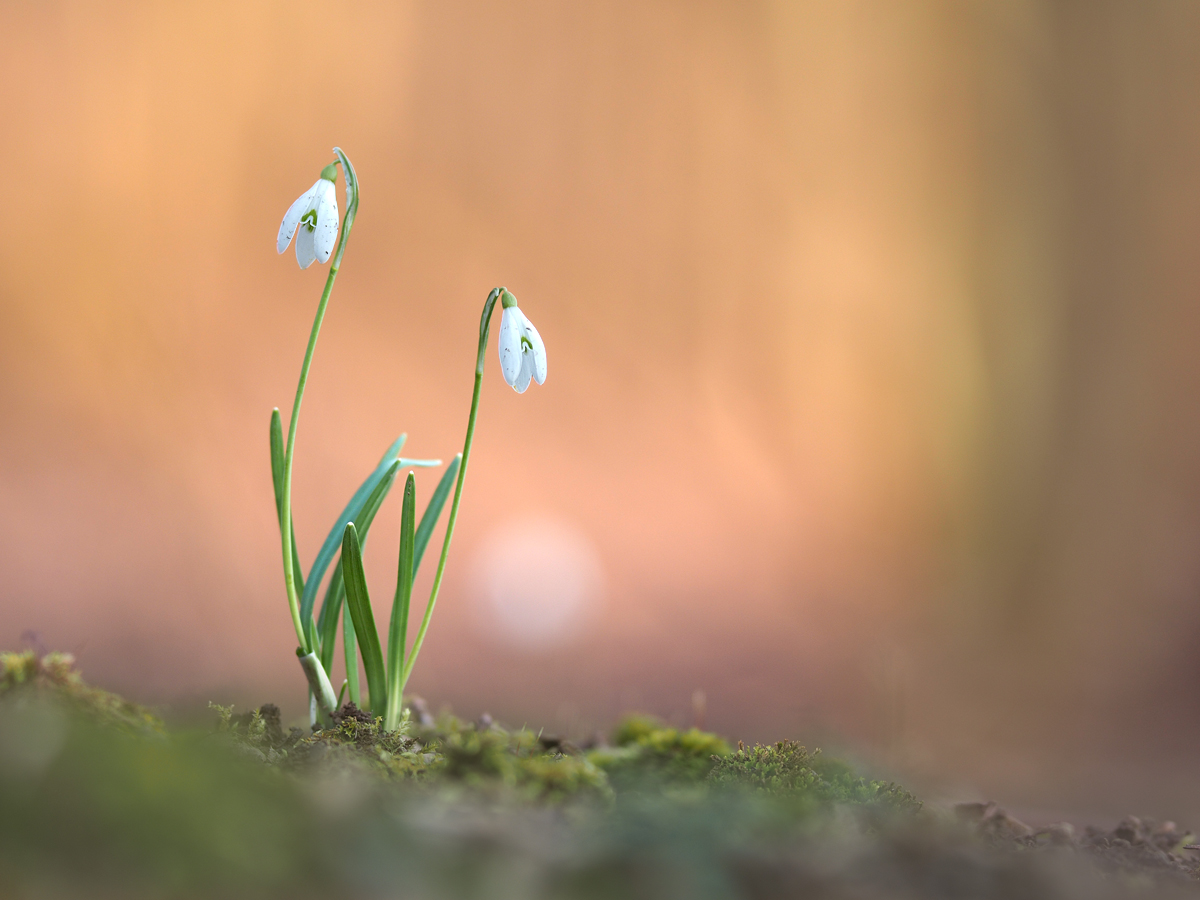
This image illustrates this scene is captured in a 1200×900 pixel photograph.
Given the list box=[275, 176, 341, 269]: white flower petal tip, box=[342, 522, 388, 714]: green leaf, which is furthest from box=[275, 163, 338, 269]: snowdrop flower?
box=[342, 522, 388, 714]: green leaf

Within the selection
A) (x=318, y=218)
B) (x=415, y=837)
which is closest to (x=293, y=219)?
(x=318, y=218)

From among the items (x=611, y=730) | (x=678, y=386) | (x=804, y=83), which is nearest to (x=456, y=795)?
(x=611, y=730)

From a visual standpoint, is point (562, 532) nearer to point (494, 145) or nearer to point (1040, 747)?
point (494, 145)

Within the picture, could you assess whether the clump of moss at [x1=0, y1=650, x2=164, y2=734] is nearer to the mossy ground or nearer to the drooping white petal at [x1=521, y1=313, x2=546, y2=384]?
the mossy ground

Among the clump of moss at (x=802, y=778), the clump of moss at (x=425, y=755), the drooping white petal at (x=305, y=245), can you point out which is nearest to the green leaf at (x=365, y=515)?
the clump of moss at (x=425, y=755)

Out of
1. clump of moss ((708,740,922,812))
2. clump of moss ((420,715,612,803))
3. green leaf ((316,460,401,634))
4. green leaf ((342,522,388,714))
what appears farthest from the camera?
green leaf ((316,460,401,634))

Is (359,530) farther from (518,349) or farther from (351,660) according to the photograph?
(518,349)

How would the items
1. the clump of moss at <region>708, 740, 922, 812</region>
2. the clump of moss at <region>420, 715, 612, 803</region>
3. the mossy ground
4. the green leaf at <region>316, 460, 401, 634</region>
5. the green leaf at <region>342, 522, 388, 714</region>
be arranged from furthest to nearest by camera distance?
the green leaf at <region>316, 460, 401, 634</region> < the green leaf at <region>342, 522, 388, 714</region> < the clump of moss at <region>708, 740, 922, 812</region> < the clump of moss at <region>420, 715, 612, 803</region> < the mossy ground
